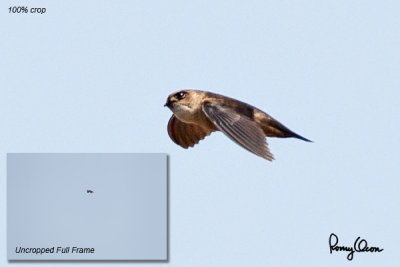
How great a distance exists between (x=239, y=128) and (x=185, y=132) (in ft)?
1.55

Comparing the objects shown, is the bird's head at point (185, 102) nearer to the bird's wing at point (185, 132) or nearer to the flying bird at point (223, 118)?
the flying bird at point (223, 118)

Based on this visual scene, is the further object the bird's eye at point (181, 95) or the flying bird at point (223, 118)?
the bird's eye at point (181, 95)

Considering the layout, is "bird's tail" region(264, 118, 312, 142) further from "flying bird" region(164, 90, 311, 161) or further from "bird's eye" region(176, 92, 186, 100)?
"bird's eye" region(176, 92, 186, 100)

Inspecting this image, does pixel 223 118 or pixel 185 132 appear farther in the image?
pixel 185 132

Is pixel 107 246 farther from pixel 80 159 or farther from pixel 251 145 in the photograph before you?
pixel 251 145

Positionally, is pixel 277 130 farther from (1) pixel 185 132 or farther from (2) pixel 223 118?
(1) pixel 185 132


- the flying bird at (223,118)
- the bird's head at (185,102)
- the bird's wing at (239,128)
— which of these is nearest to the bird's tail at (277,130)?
the flying bird at (223,118)

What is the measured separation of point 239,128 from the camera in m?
2.92

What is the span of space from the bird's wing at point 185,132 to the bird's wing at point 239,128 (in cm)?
28

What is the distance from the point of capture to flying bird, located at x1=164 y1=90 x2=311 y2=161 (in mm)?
2893

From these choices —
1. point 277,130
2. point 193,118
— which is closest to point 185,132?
point 193,118

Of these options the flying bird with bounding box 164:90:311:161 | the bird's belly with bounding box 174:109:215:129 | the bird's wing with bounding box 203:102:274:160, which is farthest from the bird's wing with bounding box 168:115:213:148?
the bird's wing with bounding box 203:102:274:160

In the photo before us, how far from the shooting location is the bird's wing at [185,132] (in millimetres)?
3350

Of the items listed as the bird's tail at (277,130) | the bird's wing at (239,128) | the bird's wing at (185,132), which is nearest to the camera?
the bird's wing at (239,128)
